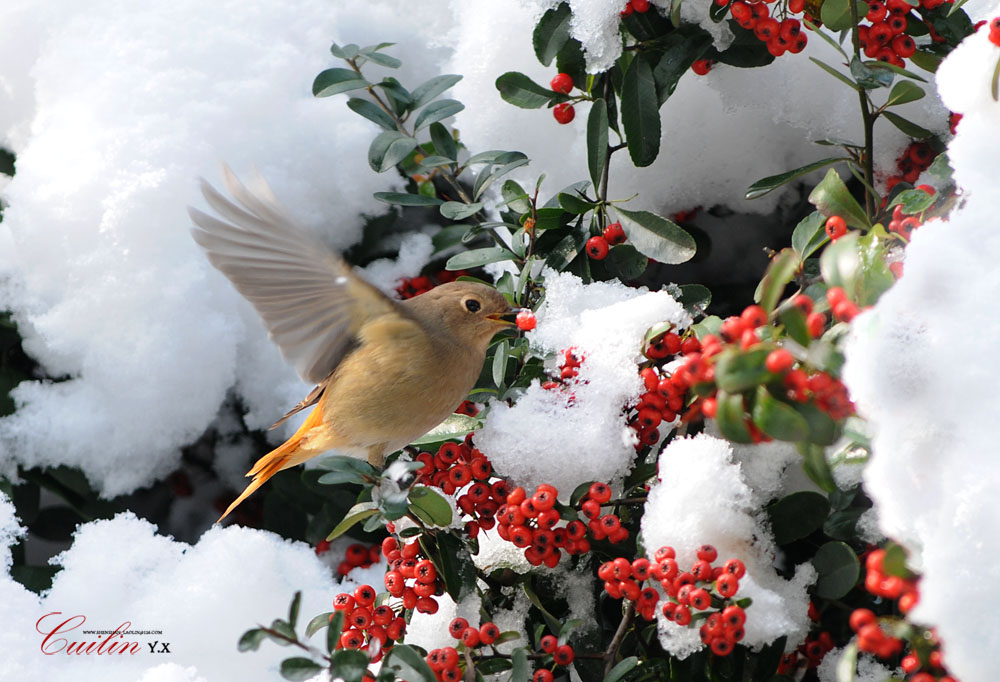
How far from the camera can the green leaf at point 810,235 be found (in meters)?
1.19

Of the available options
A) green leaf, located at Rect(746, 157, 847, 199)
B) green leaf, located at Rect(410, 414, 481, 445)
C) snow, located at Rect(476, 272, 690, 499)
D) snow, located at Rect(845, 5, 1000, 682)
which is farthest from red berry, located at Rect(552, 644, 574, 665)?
green leaf, located at Rect(746, 157, 847, 199)

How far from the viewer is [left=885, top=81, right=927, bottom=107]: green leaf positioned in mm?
1248

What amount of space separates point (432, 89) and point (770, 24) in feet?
1.92

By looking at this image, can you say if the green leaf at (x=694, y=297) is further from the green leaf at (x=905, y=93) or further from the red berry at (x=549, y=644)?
the red berry at (x=549, y=644)

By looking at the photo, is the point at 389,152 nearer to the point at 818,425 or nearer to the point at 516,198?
the point at 516,198

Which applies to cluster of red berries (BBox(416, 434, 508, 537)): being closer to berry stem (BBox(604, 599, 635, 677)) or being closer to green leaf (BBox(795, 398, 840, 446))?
berry stem (BBox(604, 599, 635, 677))

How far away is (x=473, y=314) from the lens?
1419mm

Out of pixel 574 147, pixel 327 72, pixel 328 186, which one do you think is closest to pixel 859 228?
pixel 574 147

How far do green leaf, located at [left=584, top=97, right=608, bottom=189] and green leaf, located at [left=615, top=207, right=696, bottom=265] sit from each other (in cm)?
8

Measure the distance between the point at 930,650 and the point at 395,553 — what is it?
677mm

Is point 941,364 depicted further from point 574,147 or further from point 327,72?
point 327,72

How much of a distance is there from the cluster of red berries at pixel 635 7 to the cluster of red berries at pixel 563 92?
5.3 inches

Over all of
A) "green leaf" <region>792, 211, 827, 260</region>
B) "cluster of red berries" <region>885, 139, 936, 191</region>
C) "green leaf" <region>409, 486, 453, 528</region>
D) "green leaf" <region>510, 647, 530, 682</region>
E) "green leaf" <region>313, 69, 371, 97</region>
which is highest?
"green leaf" <region>313, 69, 371, 97</region>

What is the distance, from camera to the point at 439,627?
1292 mm
